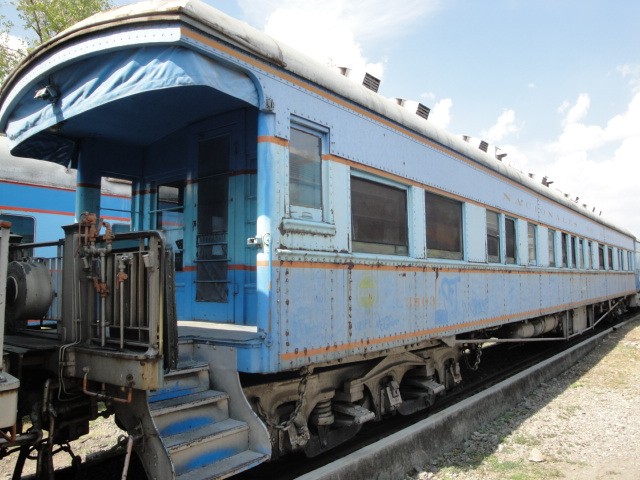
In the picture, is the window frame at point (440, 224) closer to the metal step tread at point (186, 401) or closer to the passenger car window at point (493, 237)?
the passenger car window at point (493, 237)

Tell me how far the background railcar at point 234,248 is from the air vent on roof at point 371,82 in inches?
13.6

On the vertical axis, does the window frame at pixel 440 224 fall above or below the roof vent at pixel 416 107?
below

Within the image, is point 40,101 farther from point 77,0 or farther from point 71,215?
point 77,0

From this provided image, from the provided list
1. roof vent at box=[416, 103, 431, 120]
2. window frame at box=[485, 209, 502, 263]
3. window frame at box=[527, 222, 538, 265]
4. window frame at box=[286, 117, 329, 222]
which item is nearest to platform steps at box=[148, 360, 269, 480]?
window frame at box=[286, 117, 329, 222]

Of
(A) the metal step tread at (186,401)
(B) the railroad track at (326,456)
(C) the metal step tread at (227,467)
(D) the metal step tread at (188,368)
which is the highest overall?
Result: (D) the metal step tread at (188,368)

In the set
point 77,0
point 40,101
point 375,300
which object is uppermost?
point 77,0

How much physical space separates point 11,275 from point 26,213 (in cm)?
428

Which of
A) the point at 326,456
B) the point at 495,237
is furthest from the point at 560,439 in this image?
the point at 495,237

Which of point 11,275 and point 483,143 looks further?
point 483,143

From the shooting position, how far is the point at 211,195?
493 cm

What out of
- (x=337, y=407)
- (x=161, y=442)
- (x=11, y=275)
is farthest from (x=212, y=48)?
(x=337, y=407)

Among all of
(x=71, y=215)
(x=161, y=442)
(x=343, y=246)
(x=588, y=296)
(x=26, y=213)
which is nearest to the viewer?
(x=161, y=442)

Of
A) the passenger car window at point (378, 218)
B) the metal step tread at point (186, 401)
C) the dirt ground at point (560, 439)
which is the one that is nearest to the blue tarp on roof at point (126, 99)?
the passenger car window at point (378, 218)

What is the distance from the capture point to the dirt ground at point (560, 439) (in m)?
4.46
